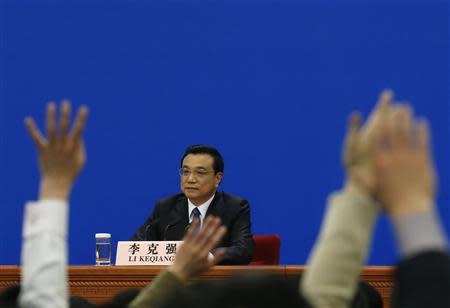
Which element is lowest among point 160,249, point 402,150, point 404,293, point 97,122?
point 404,293

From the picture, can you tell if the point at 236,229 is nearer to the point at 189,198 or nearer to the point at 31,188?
the point at 189,198

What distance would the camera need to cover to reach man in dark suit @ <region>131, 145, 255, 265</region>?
13.9 ft

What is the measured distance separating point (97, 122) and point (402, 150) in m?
4.87

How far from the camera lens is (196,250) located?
1337 mm

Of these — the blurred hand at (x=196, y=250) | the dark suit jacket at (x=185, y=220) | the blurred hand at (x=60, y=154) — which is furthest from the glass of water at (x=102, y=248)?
the blurred hand at (x=60, y=154)

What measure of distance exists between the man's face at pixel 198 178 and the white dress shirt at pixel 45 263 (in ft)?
10.3

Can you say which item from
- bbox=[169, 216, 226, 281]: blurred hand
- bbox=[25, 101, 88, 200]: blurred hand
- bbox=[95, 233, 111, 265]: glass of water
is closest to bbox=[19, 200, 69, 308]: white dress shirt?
bbox=[25, 101, 88, 200]: blurred hand

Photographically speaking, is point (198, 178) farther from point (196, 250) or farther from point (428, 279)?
point (428, 279)

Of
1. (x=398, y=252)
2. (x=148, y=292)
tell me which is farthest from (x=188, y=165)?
(x=398, y=252)

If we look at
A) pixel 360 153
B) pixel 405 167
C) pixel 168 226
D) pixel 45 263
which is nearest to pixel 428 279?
pixel 405 167

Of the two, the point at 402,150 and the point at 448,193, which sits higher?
the point at 448,193

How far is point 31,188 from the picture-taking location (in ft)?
18.6

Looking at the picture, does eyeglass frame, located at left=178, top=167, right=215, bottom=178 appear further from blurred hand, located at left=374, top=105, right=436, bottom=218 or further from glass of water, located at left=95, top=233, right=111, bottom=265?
blurred hand, located at left=374, top=105, right=436, bottom=218

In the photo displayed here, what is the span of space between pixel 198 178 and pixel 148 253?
69 centimetres
